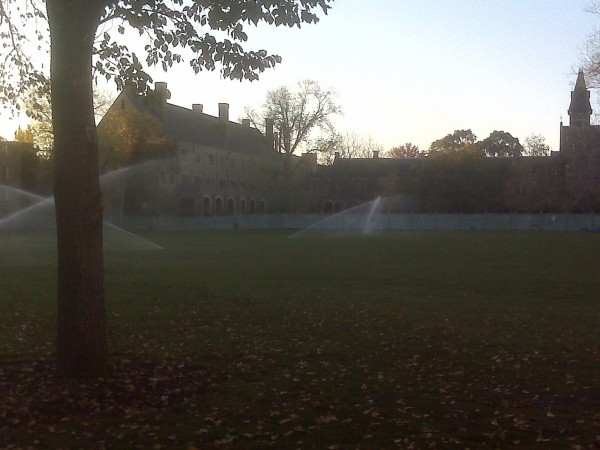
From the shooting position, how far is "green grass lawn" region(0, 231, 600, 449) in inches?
315

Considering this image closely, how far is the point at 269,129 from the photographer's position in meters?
101

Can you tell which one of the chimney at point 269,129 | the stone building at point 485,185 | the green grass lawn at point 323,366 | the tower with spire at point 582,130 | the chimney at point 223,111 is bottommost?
the green grass lawn at point 323,366

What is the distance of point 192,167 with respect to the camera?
3969 inches

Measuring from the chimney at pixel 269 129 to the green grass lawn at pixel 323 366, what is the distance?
73.4 meters

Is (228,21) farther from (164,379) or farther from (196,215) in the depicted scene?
(196,215)

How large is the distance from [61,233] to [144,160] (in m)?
75.4

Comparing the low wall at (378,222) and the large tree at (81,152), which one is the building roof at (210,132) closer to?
the low wall at (378,222)

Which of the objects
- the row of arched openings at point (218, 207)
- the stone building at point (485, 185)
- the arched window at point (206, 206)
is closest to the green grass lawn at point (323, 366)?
the stone building at point (485, 185)

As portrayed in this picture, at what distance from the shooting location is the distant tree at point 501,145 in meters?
133

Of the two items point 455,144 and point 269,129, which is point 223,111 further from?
point 455,144

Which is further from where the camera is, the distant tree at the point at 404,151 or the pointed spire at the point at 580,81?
the distant tree at the point at 404,151

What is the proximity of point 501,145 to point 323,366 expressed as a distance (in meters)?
129

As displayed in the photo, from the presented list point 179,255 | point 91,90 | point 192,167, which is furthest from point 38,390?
point 192,167

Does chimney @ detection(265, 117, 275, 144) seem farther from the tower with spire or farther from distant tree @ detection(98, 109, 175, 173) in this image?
the tower with spire
